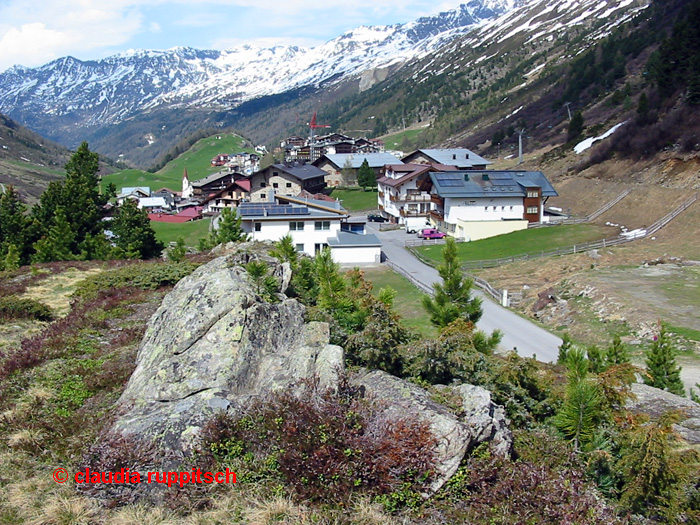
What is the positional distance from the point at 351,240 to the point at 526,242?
17.6m

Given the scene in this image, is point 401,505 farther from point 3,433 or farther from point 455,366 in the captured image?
point 3,433

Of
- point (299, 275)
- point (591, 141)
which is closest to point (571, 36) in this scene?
point (591, 141)

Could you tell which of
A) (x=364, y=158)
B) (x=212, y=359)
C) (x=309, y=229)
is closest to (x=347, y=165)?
(x=364, y=158)

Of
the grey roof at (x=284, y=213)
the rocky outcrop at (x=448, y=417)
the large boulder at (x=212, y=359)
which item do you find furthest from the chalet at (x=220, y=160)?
the rocky outcrop at (x=448, y=417)

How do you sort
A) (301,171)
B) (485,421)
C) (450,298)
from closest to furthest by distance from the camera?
(485,421), (450,298), (301,171)

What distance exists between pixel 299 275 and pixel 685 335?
18742mm

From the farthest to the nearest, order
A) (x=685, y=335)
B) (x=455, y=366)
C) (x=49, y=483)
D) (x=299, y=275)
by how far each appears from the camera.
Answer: (x=685, y=335) → (x=299, y=275) → (x=455, y=366) → (x=49, y=483)

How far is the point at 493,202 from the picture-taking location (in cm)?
6056

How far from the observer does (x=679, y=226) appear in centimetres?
4600

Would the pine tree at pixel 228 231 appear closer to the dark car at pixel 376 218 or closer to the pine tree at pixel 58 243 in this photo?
the pine tree at pixel 58 243

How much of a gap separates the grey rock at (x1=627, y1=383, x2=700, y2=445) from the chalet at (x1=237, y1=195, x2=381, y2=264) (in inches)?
1339

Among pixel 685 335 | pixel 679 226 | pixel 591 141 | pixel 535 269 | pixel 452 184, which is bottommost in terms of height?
pixel 685 335

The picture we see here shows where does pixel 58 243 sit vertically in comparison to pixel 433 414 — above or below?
above

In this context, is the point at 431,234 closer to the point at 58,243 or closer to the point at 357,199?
the point at 357,199
